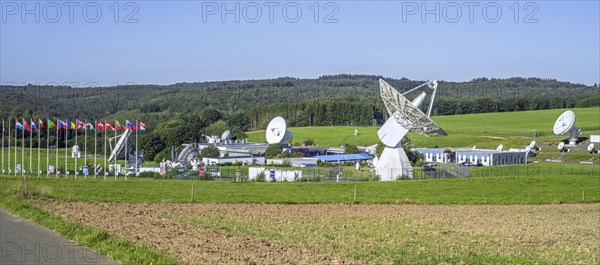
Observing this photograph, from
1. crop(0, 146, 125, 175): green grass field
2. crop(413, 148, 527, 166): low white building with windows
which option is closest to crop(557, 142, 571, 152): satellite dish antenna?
crop(413, 148, 527, 166): low white building with windows

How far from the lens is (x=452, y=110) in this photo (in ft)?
640

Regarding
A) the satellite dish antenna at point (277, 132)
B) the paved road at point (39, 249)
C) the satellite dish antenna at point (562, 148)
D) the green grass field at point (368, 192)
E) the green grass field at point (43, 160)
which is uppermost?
the satellite dish antenna at point (277, 132)

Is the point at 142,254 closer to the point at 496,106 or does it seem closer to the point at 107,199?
the point at 107,199

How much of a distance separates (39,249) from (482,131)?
141 metres

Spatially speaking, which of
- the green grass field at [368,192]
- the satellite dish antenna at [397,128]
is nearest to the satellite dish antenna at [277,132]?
the satellite dish antenna at [397,128]

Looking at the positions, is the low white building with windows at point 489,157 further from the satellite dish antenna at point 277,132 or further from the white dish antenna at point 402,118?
the white dish antenna at point 402,118

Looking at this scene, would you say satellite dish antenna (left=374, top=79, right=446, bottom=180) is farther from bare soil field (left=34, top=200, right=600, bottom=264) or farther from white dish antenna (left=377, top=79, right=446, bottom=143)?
bare soil field (left=34, top=200, right=600, bottom=264)

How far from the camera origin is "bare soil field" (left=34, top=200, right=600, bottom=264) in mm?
16406

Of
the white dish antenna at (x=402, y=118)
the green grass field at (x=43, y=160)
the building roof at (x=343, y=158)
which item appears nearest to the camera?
the white dish antenna at (x=402, y=118)

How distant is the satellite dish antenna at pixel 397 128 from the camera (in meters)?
61.0

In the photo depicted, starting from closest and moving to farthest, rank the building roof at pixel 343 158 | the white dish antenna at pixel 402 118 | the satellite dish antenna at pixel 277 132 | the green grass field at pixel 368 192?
the green grass field at pixel 368 192
the white dish antenna at pixel 402 118
the building roof at pixel 343 158
the satellite dish antenna at pixel 277 132

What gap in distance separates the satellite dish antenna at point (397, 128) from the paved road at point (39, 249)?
1718 inches

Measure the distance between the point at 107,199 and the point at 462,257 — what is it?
21.9 meters

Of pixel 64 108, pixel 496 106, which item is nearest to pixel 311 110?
pixel 496 106
